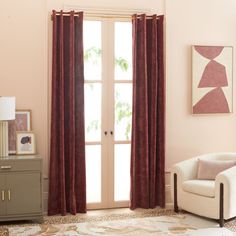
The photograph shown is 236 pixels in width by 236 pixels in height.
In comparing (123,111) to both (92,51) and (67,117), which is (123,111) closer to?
(67,117)

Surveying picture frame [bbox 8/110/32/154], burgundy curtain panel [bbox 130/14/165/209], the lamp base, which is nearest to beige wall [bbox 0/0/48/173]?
picture frame [bbox 8/110/32/154]

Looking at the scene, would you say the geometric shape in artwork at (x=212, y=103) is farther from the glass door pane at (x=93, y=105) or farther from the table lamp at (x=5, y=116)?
the table lamp at (x=5, y=116)

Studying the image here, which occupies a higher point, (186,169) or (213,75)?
(213,75)

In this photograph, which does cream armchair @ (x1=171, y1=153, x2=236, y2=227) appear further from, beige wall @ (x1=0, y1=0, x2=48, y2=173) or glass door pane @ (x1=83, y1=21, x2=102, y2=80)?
beige wall @ (x1=0, y1=0, x2=48, y2=173)

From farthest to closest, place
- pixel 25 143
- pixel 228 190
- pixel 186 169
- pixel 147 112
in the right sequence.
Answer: pixel 147 112 → pixel 186 169 → pixel 25 143 → pixel 228 190

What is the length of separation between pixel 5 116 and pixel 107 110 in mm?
1379

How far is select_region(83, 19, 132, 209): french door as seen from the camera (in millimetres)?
5652

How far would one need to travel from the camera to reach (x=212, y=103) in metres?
6.00

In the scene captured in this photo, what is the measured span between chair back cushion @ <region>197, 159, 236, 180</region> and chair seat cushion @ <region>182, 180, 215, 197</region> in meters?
0.11

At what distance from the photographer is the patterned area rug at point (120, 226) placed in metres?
4.69

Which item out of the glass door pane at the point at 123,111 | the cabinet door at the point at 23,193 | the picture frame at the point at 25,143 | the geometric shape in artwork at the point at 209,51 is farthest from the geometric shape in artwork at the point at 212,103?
the cabinet door at the point at 23,193

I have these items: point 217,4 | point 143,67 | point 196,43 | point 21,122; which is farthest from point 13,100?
point 217,4

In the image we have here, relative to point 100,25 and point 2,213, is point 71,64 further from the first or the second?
point 2,213

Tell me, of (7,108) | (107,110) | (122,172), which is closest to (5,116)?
(7,108)
